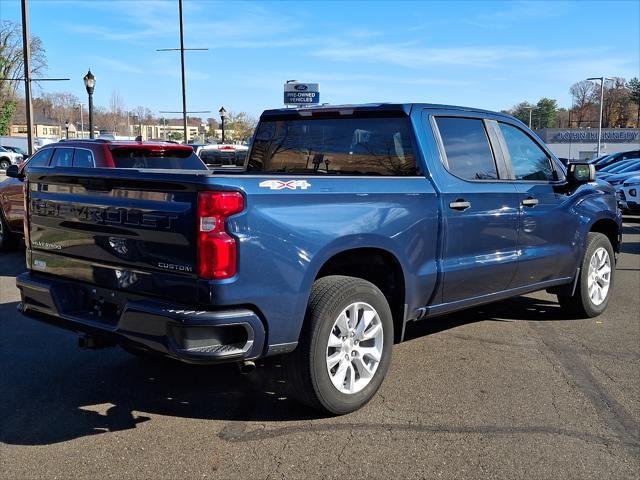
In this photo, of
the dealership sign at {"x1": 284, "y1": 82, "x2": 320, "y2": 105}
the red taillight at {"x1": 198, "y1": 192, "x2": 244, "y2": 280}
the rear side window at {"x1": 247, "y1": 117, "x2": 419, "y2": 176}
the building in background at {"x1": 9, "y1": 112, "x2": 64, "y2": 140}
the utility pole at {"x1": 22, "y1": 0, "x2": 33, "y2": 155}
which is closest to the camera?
the red taillight at {"x1": 198, "y1": 192, "x2": 244, "y2": 280}

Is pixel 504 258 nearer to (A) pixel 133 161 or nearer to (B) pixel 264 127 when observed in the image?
(B) pixel 264 127

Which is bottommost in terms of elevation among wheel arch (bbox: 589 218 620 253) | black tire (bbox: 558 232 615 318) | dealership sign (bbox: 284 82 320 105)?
black tire (bbox: 558 232 615 318)

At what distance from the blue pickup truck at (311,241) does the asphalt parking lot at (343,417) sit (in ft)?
1.20

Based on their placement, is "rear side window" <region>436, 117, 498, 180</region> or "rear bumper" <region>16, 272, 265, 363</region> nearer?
"rear bumper" <region>16, 272, 265, 363</region>

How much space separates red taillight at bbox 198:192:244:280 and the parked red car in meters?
4.91

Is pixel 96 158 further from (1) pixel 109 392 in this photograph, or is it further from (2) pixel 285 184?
(2) pixel 285 184

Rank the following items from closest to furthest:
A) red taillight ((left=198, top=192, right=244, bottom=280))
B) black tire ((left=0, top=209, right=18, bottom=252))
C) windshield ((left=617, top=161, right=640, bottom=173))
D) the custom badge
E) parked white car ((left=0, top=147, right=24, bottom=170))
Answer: red taillight ((left=198, top=192, right=244, bottom=280)), the custom badge, black tire ((left=0, top=209, right=18, bottom=252)), windshield ((left=617, top=161, right=640, bottom=173)), parked white car ((left=0, top=147, right=24, bottom=170))

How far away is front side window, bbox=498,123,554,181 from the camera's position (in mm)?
5516

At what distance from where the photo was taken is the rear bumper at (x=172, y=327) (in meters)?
3.34

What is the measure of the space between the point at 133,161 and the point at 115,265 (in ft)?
16.8

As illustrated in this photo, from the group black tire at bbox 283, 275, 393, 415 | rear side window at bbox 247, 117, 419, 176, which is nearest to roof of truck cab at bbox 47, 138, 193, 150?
rear side window at bbox 247, 117, 419, 176

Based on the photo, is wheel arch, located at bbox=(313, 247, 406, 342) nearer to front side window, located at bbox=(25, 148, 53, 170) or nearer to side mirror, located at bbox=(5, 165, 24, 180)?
front side window, located at bbox=(25, 148, 53, 170)

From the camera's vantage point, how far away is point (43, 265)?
171 inches

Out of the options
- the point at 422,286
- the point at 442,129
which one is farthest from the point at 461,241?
the point at 442,129
